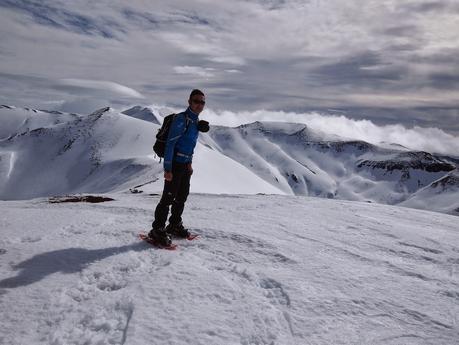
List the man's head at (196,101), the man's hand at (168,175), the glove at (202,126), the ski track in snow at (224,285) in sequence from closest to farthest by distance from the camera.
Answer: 1. the ski track in snow at (224,285)
2. the man's hand at (168,175)
3. the man's head at (196,101)
4. the glove at (202,126)

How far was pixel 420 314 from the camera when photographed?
217 inches

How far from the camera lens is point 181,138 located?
8188 mm

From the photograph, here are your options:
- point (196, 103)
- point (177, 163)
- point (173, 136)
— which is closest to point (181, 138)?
point (173, 136)

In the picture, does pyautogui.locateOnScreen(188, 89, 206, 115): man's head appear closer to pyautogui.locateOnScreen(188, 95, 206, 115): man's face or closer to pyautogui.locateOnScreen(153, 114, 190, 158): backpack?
pyautogui.locateOnScreen(188, 95, 206, 115): man's face

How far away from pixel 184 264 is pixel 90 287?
1.57m

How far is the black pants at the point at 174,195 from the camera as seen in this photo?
8156mm

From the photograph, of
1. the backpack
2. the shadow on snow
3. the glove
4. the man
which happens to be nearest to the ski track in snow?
the shadow on snow

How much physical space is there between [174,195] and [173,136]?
1281 mm

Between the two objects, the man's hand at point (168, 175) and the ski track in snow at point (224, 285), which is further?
the man's hand at point (168, 175)

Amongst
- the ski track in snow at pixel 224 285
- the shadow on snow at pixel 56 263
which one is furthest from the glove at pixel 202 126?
the shadow on snow at pixel 56 263

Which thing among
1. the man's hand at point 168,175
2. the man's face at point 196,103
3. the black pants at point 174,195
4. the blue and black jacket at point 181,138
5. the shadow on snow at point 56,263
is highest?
the man's face at point 196,103

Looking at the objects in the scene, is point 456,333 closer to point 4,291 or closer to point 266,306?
point 266,306

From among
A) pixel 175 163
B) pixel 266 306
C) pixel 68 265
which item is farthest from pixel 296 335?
pixel 175 163

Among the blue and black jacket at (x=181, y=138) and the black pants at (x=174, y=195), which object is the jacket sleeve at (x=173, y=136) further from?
the black pants at (x=174, y=195)
